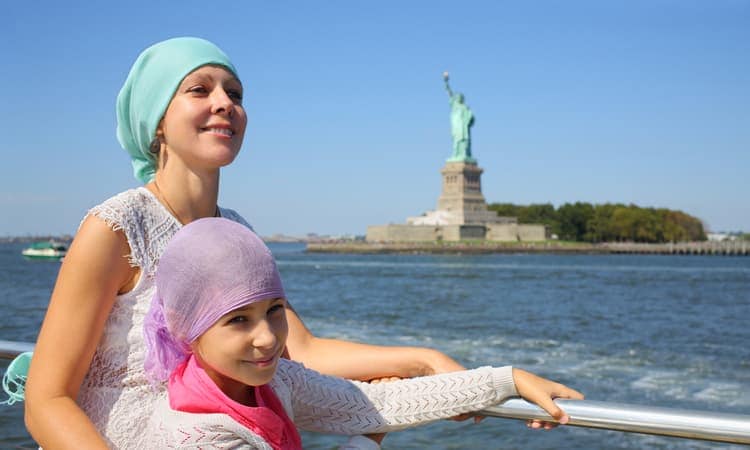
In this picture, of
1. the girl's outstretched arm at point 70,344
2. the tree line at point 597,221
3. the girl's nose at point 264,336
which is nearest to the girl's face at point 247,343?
the girl's nose at point 264,336

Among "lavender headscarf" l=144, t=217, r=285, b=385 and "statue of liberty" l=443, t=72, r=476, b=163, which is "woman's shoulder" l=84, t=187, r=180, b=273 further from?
"statue of liberty" l=443, t=72, r=476, b=163

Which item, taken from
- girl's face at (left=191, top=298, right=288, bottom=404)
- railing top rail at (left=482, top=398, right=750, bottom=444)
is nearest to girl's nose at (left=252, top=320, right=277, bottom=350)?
girl's face at (left=191, top=298, right=288, bottom=404)

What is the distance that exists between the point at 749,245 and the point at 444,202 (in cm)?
4173

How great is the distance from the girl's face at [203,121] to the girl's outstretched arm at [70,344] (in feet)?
0.98

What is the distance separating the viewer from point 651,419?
1.59m

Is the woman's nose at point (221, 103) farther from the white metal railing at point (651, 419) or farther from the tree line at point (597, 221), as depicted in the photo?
the tree line at point (597, 221)

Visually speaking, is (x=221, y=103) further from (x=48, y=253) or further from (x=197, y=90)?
(x=48, y=253)

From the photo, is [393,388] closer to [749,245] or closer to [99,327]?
[99,327]

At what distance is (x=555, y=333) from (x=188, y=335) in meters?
15.2

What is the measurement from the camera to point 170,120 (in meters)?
1.80

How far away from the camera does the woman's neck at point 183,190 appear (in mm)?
1845

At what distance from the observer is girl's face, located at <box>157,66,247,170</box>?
5.85 ft

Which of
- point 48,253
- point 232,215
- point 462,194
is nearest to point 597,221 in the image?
point 462,194

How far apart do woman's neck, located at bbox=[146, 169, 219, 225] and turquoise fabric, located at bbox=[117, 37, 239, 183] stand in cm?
9
